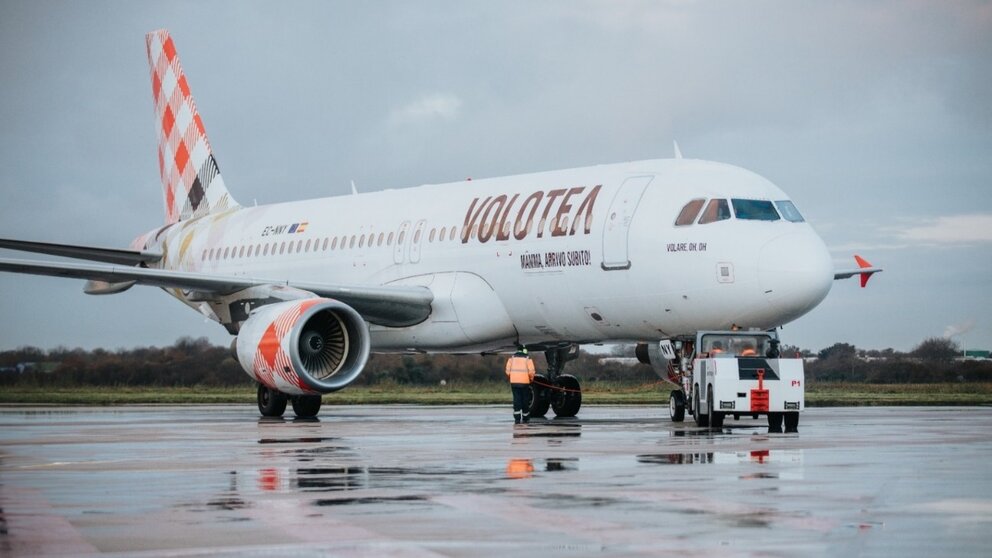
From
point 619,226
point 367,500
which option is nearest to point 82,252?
point 619,226

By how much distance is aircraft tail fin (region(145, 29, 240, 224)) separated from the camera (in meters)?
37.2

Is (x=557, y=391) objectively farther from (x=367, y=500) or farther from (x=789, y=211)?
(x=367, y=500)

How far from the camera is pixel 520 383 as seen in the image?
24.3 meters

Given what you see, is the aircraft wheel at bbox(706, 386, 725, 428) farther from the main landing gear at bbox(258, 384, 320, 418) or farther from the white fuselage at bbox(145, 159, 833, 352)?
the main landing gear at bbox(258, 384, 320, 418)

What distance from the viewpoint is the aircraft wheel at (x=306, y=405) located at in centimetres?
2683

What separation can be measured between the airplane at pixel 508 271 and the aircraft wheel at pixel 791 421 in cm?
196

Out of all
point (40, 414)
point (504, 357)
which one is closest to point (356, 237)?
point (40, 414)

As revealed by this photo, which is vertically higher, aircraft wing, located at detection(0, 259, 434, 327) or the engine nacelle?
aircraft wing, located at detection(0, 259, 434, 327)

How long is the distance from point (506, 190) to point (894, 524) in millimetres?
18716

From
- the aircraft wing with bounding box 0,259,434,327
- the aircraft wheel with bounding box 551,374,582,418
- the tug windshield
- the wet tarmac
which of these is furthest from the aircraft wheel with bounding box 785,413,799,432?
the aircraft wing with bounding box 0,259,434,327

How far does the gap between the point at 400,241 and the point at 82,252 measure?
7.73 metres

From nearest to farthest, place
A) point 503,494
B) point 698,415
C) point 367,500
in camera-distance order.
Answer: point 367,500, point 503,494, point 698,415

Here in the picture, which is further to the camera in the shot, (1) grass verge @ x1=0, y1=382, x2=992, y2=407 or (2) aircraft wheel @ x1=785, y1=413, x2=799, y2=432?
(1) grass verge @ x1=0, y1=382, x2=992, y2=407

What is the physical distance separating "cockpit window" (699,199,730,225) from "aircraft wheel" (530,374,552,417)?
20.4ft
